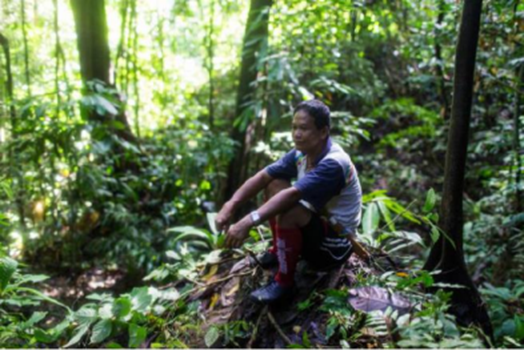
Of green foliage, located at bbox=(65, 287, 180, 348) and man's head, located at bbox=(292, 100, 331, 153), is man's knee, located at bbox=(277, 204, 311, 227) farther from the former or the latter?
green foliage, located at bbox=(65, 287, 180, 348)

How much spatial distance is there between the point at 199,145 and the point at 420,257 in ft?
10.9

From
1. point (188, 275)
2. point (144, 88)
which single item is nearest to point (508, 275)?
point (188, 275)

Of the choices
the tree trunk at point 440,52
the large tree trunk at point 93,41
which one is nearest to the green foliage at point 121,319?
the large tree trunk at point 93,41

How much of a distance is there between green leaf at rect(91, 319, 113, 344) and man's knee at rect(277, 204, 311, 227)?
52.3 inches

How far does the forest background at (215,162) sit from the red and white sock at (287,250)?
0.83 ft

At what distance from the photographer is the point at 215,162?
6145 millimetres

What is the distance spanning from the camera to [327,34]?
4.98 m

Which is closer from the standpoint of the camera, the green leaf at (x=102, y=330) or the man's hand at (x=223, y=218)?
the green leaf at (x=102, y=330)

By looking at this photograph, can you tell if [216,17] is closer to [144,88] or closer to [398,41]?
[144,88]

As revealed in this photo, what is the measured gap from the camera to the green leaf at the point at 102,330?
277 centimetres

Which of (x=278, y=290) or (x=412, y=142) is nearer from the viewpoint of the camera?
(x=278, y=290)

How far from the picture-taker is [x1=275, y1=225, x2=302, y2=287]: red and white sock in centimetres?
286

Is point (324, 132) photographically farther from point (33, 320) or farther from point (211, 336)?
point (33, 320)

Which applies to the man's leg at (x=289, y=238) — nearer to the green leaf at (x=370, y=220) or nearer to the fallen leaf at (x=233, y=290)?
the fallen leaf at (x=233, y=290)
